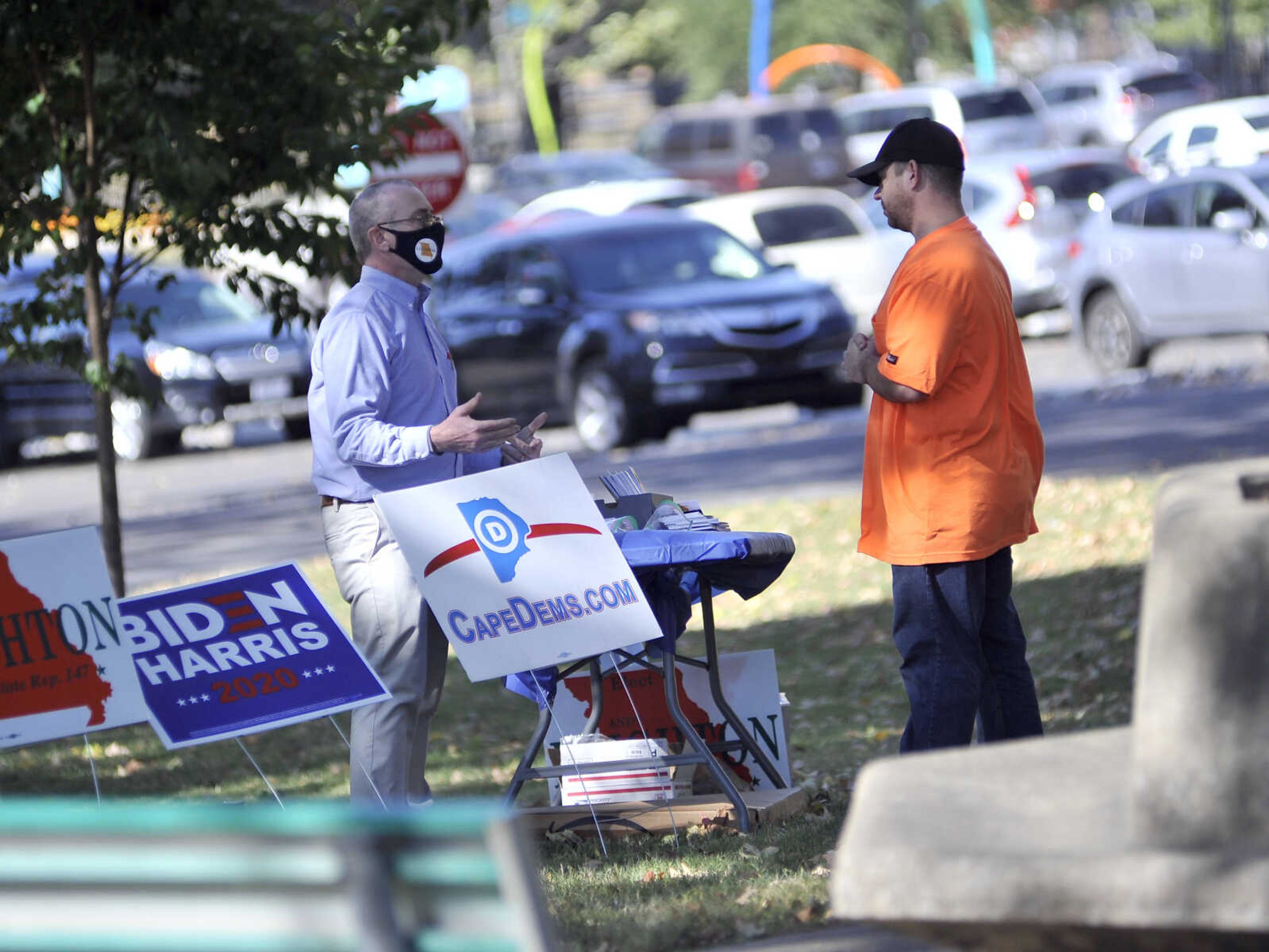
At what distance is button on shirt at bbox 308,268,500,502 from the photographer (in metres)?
5.73

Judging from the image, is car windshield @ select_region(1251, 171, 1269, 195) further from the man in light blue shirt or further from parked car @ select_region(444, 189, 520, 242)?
the man in light blue shirt

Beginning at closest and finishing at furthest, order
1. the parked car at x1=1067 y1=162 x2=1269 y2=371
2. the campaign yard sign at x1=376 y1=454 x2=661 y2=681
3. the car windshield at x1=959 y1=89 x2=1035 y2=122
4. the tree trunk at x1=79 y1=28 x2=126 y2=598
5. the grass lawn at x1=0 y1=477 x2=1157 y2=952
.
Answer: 1. the grass lawn at x1=0 y1=477 x2=1157 y2=952
2. the campaign yard sign at x1=376 y1=454 x2=661 y2=681
3. the tree trunk at x1=79 y1=28 x2=126 y2=598
4. the parked car at x1=1067 y1=162 x2=1269 y2=371
5. the car windshield at x1=959 y1=89 x2=1035 y2=122

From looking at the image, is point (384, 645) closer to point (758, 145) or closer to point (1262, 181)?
point (1262, 181)

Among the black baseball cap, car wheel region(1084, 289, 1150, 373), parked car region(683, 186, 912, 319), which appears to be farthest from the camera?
Result: parked car region(683, 186, 912, 319)

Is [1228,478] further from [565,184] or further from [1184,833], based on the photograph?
[565,184]

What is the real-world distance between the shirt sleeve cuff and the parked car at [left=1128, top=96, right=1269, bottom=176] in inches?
936

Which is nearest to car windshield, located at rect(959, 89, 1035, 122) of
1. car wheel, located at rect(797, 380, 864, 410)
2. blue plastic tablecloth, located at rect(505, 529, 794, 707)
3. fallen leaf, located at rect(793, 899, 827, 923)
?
car wheel, located at rect(797, 380, 864, 410)

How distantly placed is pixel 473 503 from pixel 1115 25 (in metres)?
63.4

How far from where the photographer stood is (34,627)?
18.8ft

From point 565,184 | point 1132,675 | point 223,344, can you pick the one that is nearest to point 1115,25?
point 565,184

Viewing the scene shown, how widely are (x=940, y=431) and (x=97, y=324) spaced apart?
4.39 m

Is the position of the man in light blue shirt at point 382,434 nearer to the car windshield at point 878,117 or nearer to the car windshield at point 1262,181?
the car windshield at point 1262,181

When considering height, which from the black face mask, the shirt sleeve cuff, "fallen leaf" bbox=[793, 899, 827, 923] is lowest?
"fallen leaf" bbox=[793, 899, 827, 923]

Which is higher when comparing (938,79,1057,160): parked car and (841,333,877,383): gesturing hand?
(938,79,1057,160): parked car
